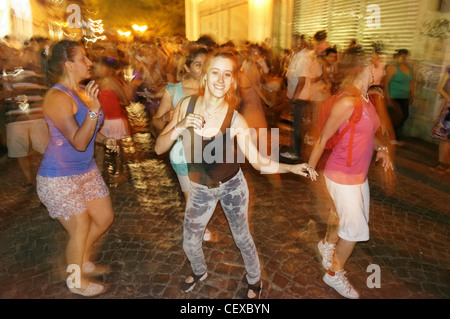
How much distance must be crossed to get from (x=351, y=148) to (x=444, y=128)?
441 centimetres

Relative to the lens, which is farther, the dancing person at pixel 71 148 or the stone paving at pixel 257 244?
the stone paving at pixel 257 244

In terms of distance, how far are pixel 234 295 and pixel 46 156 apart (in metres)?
2.12

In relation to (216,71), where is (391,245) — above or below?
below

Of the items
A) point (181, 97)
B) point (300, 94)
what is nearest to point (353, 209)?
point (181, 97)

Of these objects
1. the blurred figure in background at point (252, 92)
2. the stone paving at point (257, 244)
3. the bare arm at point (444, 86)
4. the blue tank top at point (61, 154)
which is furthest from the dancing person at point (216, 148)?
the bare arm at point (444, 86)

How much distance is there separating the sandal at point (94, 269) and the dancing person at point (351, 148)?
2428 mm

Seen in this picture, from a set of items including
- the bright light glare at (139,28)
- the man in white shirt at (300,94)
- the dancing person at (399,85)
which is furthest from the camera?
the bright light glare at (139,28)

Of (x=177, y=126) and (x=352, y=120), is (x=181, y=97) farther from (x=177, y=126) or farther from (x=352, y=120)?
(x=352, y=120)

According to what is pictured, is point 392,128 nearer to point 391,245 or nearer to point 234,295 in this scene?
point 391,245

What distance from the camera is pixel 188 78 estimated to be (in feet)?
13.1

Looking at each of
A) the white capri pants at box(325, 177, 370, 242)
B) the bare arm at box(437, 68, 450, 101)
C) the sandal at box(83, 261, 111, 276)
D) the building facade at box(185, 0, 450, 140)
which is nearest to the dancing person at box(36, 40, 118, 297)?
the sandal at box(83, 261, 111, 276)

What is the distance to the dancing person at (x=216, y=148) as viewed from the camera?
2.67 meters

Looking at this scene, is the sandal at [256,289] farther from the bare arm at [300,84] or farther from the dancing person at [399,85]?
the dancing person at [399,85]
